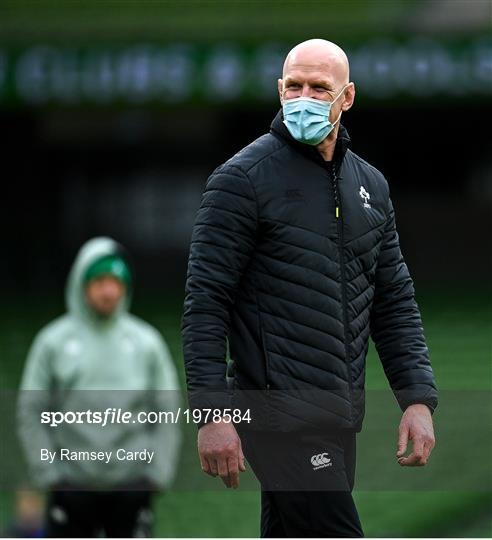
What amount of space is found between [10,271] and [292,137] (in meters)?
14.5

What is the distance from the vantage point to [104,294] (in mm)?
5727

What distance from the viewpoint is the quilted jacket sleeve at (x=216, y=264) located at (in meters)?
3.24

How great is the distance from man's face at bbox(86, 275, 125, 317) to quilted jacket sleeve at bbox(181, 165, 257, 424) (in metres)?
2.38

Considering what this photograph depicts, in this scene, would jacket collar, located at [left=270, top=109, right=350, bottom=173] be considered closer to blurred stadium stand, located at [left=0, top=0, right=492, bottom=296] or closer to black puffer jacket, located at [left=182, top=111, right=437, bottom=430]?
black puffer jacket, located at [left=182, top=111, right=437, bottom=430]

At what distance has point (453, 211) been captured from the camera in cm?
1761

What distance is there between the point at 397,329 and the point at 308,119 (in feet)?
2.15

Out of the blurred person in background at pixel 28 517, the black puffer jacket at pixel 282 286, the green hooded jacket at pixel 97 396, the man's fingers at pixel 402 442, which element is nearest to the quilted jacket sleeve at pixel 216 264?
the black puffer jacket at pixel 282 286

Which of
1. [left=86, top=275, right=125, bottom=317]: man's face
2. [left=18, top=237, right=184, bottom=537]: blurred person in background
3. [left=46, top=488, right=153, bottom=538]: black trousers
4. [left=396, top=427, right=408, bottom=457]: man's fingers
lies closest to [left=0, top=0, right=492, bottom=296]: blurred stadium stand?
[left=86, top=275, right=125, bottom=317]: man's face

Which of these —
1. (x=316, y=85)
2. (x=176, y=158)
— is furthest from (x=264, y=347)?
(x=176, y=158)

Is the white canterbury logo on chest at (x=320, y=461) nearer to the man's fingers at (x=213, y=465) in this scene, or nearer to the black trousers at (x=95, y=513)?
the man's fingers at (x=213, y=465)

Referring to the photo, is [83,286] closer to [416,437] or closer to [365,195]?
[365,195]

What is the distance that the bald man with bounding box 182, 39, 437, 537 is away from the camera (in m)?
3.30

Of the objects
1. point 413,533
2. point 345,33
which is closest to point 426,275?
point 345,33

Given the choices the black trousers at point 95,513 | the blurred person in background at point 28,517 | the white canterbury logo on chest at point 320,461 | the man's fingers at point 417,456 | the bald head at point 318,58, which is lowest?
the white canterbury logo on chest at point 320,461
